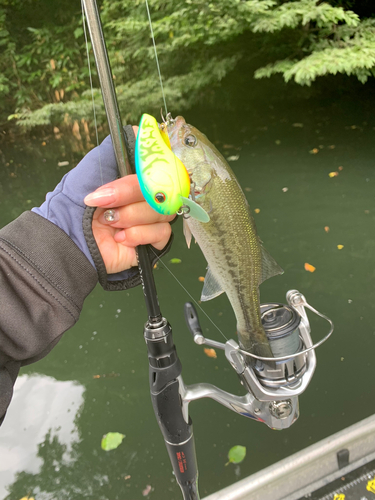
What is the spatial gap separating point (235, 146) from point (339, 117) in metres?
1.30

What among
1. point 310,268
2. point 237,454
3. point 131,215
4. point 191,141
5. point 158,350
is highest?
point 191,141

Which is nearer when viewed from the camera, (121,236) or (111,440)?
(121,236)

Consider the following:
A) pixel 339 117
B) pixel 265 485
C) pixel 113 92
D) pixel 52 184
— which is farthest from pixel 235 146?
pixel 113 92

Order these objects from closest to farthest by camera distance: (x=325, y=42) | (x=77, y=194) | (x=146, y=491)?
(x=77, y=194) → (x=146, y=491) → (x=325, y=42)

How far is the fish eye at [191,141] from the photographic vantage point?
2.77 feet

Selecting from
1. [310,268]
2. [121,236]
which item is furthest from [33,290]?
[310,268]

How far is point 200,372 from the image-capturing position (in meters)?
2.02

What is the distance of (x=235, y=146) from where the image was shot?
4223 mm

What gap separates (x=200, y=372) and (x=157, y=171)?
1.54 m

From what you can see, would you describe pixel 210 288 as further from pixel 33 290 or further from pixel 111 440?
pixel 111 440

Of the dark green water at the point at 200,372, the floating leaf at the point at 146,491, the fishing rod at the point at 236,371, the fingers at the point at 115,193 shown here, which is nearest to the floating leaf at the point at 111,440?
the dark green water at the point at 200,372

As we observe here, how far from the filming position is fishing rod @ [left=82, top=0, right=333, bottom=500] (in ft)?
2.89

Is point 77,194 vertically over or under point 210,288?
over

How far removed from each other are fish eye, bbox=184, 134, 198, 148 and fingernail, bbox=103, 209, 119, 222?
8.1 inches
